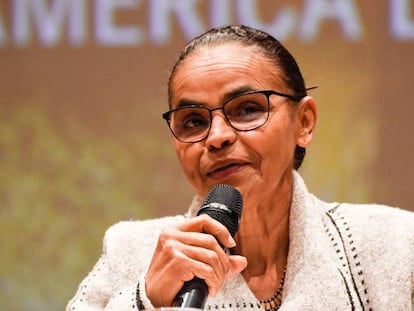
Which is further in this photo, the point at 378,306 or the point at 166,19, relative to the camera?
the point at 166,19

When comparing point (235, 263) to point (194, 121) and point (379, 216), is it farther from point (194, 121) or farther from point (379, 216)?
point (379, 216)

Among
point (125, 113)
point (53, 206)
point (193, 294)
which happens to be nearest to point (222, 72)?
point (193, 294)

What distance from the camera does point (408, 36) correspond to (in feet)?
7.19

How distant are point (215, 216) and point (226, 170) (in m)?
0.27

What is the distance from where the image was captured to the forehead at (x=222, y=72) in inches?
52.4

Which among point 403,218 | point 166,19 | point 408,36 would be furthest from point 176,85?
point 408,36

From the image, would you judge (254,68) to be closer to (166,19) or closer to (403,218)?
(403,218)

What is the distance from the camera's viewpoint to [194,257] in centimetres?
100

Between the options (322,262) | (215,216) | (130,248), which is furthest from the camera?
(130,248)

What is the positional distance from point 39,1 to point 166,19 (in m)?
0.38

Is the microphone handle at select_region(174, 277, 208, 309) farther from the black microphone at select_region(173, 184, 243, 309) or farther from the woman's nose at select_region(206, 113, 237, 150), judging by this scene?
the woman's nose at select_region(206, 113, 237, 150)

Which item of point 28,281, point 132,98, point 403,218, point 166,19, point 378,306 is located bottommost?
point 28,281

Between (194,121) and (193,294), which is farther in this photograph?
(194,121)

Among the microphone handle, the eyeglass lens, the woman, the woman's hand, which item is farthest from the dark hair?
the microphone handle
